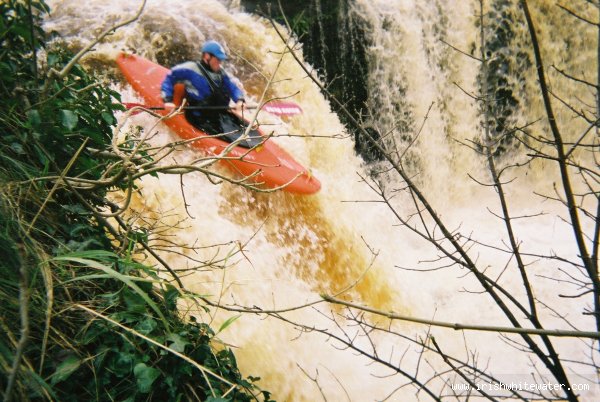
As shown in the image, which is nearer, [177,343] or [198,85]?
[177,343]

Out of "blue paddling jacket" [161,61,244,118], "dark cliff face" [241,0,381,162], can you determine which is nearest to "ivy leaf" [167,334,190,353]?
"blue paddling jacket" [161,61,244,118]

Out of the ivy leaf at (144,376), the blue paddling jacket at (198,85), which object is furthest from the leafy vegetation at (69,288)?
the blue paddling jacket at (198,85)

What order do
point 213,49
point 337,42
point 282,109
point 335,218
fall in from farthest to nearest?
point 337,42
point 282,109
point 335,218
point 213,49

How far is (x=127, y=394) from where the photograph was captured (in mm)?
1531

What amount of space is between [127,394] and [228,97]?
375 centimetres

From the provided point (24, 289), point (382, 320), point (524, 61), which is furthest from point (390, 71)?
point (24, 289)

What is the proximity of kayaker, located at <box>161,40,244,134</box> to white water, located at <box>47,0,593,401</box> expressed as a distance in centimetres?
35

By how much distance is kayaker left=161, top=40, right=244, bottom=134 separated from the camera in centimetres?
459

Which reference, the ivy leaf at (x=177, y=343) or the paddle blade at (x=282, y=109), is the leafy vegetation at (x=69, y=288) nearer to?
the ivy leaf at (x=177, y=343)

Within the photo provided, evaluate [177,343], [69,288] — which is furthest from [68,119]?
[177,343]

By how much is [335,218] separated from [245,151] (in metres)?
1.25

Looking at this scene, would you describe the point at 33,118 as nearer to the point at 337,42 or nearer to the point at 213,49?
the point at 213,49

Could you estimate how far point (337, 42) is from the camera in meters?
7.48

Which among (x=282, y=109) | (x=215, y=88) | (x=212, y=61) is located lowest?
(x=215, y=88)
